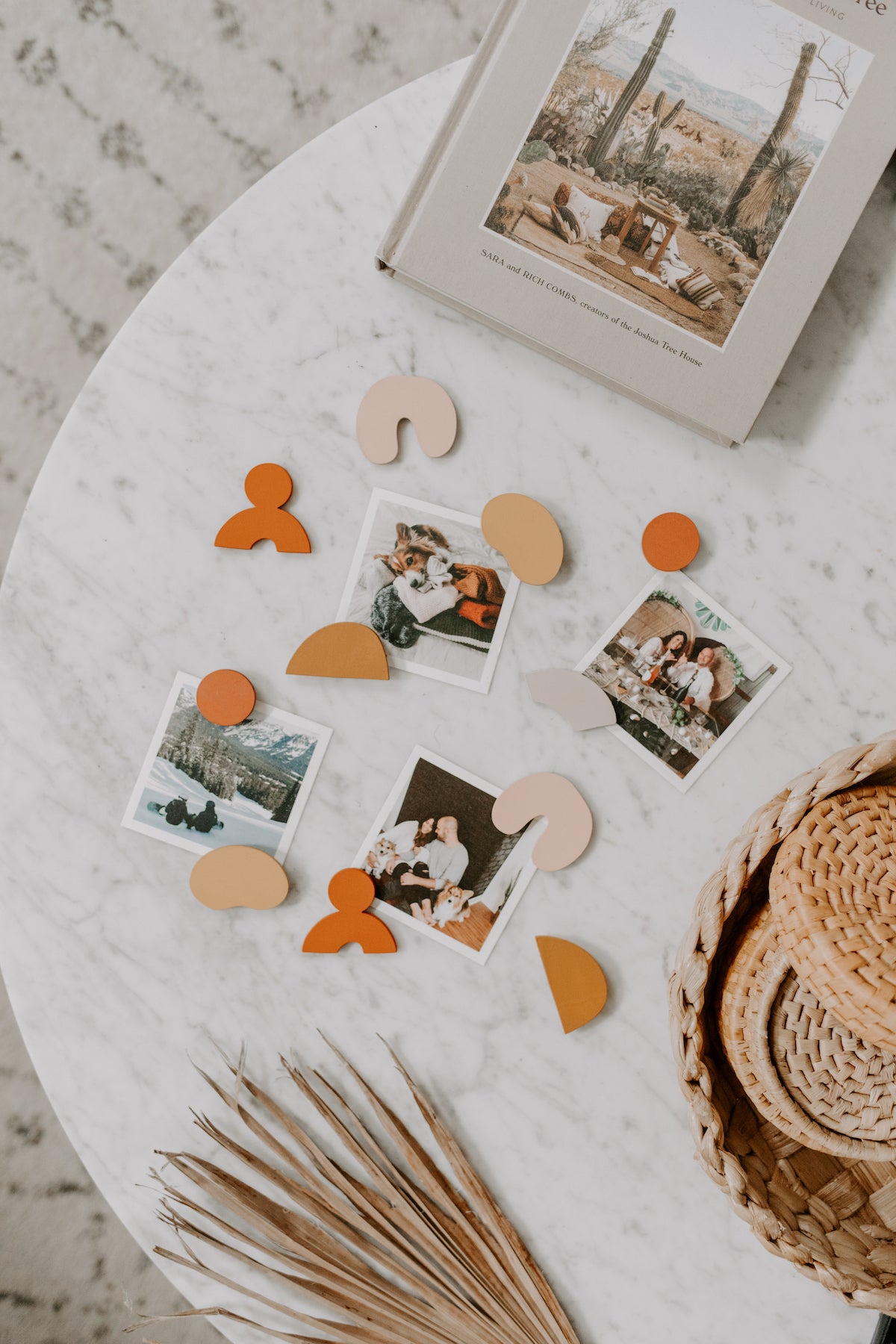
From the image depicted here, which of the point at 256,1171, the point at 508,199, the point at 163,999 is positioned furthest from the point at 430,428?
the point at 256,1171

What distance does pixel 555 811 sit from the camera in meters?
0.77

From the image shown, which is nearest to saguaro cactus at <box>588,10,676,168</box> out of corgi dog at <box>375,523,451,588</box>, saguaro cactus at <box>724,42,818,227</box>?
saguaro cactus at <box>724,42,818,227</box>

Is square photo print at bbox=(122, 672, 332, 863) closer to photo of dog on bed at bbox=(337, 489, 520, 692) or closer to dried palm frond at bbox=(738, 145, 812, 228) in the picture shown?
photo of dog on bed at bbox=(337, 489, 520, 692)

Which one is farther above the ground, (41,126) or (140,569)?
(41,126)

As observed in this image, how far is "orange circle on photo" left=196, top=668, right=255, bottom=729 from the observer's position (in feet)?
2.51

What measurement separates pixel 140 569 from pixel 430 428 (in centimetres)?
29

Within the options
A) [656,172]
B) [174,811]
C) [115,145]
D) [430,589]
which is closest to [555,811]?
[430,589]

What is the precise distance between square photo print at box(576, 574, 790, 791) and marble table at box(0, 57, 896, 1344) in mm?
18

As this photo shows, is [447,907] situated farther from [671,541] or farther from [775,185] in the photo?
[775,185]

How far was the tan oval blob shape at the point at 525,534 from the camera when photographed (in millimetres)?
762

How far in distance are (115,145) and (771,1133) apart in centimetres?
133

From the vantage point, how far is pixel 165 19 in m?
1.13

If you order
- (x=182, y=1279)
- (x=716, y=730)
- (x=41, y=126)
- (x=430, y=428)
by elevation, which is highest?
(x=41, y=126)

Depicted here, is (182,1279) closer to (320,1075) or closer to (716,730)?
(320,1075)
